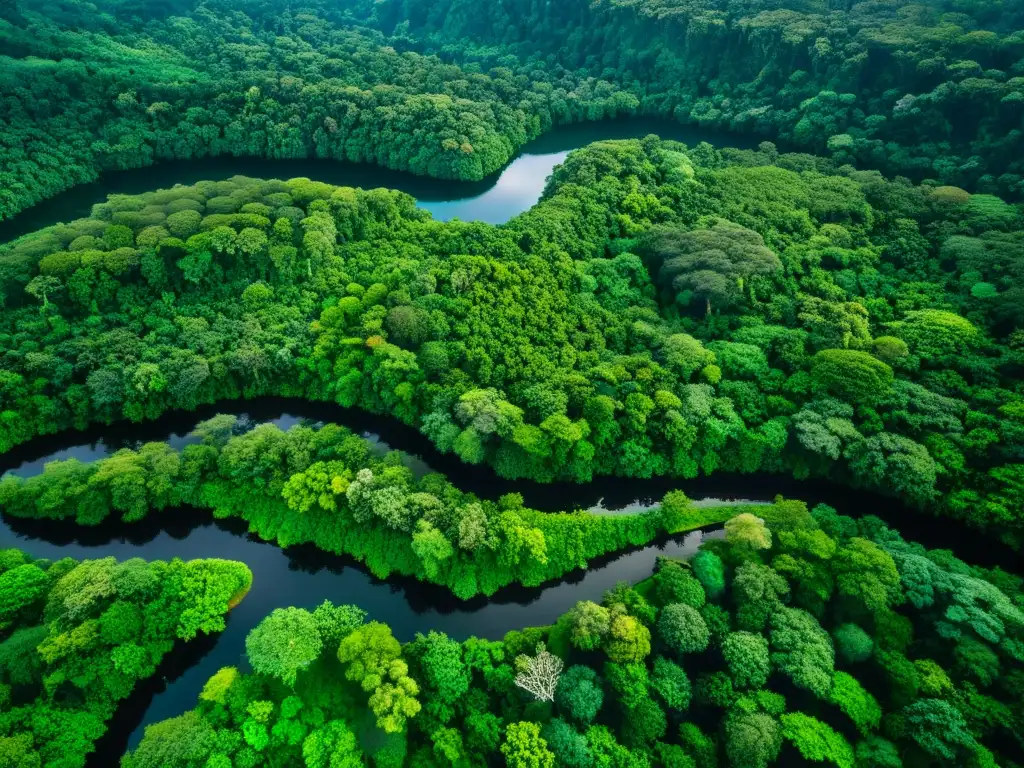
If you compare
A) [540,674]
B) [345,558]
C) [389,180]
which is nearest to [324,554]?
[345,558]

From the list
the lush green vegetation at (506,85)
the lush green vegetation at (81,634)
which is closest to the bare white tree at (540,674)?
the lush green vegetation at (81,634)

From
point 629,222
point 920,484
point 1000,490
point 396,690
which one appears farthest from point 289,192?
point 1000,490

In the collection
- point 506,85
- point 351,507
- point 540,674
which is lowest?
point 351,507

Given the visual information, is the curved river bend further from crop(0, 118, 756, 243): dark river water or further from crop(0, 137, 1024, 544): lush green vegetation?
crop(0, 118, 756, 243): dark river water

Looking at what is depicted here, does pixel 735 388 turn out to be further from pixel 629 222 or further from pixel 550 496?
pixel 629 222

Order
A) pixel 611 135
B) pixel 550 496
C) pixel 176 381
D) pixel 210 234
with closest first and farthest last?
1. pixel 550 496
2. pixel 176 381
3. pixel 210 234
4. pixel 611 135

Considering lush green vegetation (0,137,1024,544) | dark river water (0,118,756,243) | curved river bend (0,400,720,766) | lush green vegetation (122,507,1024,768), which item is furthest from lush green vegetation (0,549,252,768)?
dark river water (0,118,756,243)

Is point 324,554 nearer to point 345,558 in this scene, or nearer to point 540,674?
point 345,558
